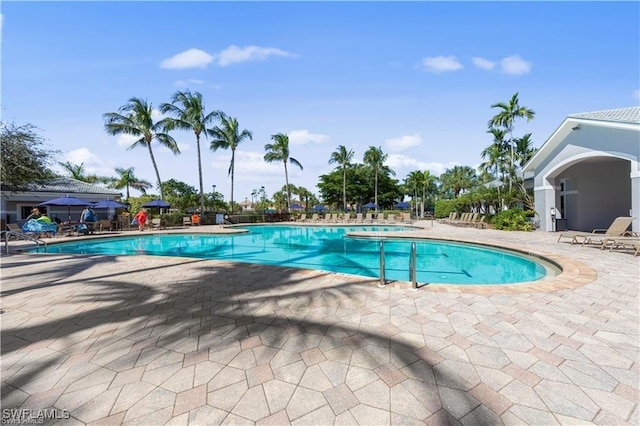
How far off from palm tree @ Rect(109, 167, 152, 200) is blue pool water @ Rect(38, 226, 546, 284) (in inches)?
1331

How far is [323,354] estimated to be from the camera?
2.72m

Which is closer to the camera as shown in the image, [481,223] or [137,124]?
[481,223]

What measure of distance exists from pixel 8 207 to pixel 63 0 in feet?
67.3

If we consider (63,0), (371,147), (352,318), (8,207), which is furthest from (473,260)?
(371,147)

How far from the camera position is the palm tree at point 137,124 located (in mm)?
21688

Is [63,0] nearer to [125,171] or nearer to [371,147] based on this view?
[371,147]

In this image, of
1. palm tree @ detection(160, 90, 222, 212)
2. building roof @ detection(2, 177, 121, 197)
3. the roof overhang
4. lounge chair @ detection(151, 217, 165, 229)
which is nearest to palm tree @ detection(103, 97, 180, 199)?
palm tree @ detection(160, 90, 222, 212)

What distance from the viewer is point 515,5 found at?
28.6ft

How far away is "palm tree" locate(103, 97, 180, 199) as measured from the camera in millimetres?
21688

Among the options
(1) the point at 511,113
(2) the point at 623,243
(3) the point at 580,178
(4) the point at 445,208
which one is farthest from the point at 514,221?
(4) the point at 445,208

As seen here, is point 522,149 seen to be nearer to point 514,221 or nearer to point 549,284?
point 514,221

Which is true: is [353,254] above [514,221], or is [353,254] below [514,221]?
below

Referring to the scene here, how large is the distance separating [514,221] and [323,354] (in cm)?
1680

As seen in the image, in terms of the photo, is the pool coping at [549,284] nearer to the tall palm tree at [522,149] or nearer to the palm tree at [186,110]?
the tall palm tree at [522,149]
